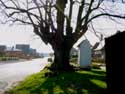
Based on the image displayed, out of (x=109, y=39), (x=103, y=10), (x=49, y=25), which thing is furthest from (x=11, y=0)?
(x=109, y=39)

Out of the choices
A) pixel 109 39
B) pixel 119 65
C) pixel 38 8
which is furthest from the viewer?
pixel 38 8

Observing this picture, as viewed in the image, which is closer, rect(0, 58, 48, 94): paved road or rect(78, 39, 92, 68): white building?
rect(0, 58, 48, 94): paved road

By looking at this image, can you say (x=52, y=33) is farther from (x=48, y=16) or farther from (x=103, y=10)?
(x=103, y=10)

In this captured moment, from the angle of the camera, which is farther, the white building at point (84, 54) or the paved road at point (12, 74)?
the white building at point (84, 54)

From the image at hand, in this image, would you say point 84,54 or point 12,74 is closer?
point 12,74

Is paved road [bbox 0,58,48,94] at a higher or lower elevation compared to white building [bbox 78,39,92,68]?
lower

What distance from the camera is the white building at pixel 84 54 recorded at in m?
31.8

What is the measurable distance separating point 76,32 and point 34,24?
144 inches

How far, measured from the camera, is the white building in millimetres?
31844

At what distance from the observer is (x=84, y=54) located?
31953 millimetres

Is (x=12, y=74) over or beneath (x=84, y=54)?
beneath

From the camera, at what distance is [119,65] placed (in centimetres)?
929

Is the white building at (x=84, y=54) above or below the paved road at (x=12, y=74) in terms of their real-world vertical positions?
above

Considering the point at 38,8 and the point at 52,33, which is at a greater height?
the point at 38,8
